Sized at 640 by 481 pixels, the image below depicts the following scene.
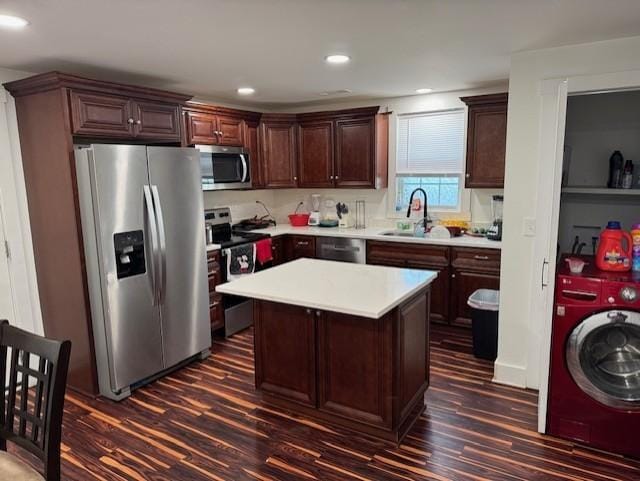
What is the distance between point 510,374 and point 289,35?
108 inches

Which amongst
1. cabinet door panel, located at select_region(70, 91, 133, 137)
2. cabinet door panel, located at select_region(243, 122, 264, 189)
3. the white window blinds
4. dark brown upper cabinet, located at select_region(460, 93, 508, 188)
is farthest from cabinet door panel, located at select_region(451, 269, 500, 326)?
cabinet door panel, located at select_region(70, 91, 133, 137)

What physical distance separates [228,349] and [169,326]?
0.75 metres

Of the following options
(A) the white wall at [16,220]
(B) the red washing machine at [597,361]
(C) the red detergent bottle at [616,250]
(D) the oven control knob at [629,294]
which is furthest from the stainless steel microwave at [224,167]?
(D) the oven control knob at [629,294]

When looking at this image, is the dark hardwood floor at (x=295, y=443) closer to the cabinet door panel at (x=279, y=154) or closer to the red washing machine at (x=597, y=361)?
the red washing machine at (x=597, y=361)

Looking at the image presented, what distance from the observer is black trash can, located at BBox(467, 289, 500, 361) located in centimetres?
352

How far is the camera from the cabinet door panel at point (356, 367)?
246 cm

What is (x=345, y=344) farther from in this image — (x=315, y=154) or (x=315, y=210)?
(x=315, y=210)

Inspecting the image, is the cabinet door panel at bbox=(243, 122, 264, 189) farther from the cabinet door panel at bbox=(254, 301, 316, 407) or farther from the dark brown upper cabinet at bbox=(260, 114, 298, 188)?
the cabinet door panel at bbox=(254, 301, 316, 407)

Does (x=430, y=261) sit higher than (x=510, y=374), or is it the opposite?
(x=430, y=261)

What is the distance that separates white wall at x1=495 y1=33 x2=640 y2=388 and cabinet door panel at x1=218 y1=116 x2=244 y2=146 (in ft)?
8.66

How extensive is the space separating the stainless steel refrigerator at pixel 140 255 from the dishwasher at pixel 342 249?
1.57 m

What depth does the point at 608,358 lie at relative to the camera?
2.50 meters

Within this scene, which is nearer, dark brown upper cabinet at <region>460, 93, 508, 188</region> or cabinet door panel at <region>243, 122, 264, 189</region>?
dark brown upper cabinet at <region>460, 93, 508, 188</region>

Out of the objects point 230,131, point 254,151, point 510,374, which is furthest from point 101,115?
point 510,374
